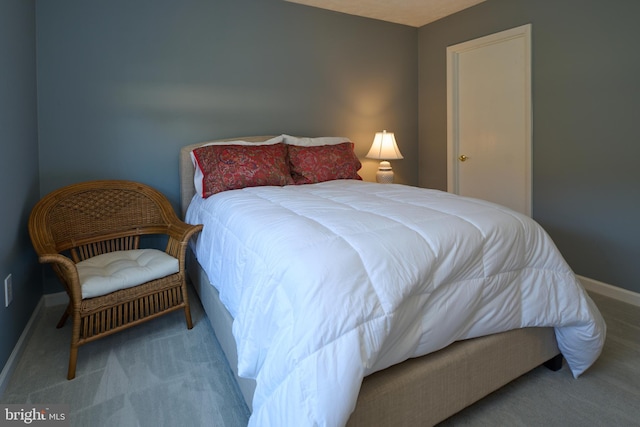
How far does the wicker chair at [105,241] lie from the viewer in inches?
68.1

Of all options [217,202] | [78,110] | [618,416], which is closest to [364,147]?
[217,202]

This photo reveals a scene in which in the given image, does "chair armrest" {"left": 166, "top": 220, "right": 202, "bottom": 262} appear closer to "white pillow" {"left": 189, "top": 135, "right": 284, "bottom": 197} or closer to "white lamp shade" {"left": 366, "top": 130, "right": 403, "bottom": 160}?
"white pillow" {"left": 189, "top": 135, "right": 284, "bottom": 197}

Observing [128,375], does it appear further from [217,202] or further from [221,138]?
[221,138]

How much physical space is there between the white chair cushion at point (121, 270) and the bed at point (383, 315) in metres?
0.36

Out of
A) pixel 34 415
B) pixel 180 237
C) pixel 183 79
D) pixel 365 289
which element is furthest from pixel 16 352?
pixel 183 79

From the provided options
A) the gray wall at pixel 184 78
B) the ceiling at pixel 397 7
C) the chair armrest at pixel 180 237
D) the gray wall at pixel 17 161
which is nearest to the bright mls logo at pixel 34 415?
the gray wall at pixel 17 161

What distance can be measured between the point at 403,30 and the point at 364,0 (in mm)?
831

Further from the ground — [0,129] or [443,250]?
[0,129]

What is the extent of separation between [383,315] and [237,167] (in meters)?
1.74

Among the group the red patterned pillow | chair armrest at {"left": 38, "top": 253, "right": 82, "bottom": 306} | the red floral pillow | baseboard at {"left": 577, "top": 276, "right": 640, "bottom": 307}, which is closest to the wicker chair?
chair armrest at {"left": 38, "top": 253, "right": 82, "bottom": 306}

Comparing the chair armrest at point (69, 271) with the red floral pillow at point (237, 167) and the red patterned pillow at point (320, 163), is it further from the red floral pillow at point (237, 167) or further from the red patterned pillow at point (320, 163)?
the red patterned pillow at point (320, 163)

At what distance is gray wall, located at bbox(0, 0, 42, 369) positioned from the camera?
1.68 metres

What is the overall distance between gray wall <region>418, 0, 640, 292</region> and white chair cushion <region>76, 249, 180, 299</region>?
2913 mm

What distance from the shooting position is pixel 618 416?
1421 mm
